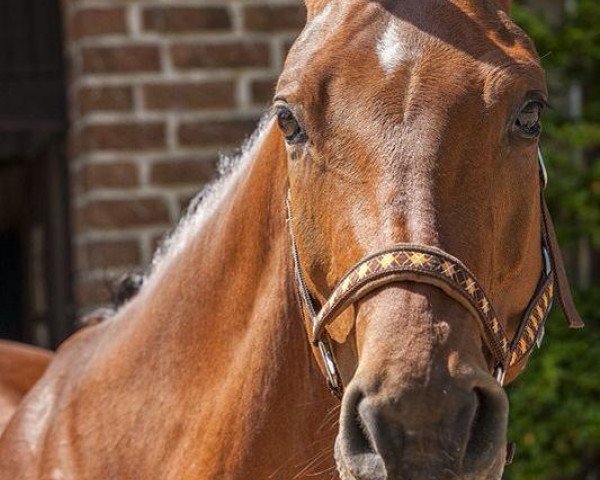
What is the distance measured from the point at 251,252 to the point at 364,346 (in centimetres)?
50

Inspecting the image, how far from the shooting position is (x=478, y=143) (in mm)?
1943

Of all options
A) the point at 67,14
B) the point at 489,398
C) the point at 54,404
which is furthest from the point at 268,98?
the point at 489,398

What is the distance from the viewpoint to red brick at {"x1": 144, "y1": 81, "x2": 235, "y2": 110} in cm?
411

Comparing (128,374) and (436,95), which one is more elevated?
(436,95)

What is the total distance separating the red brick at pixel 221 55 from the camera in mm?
4145

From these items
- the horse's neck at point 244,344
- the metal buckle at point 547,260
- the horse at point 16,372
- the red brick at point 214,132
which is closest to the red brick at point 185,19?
the red brick at point 214,132

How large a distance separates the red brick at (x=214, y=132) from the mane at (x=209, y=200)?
154 cm

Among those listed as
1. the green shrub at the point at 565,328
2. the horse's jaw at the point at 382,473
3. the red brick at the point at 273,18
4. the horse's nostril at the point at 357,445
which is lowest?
the green shrub at the point at 565,328

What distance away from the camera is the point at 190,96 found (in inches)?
164

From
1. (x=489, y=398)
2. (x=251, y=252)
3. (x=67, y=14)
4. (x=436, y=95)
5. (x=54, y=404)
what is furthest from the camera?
(x=67, y=14)

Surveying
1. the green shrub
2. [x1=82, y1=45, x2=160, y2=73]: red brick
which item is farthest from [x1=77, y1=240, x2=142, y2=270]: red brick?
the green shrub

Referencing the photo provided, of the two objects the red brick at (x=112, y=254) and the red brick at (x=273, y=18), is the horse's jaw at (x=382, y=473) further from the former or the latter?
the red brick at (x=273, y=18)

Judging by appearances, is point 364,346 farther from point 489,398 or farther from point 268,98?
point 268,98

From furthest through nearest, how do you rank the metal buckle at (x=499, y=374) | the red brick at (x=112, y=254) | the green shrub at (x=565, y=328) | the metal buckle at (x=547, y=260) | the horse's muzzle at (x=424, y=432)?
the green shrub at (x=565, y=328), the red brick at (x=112, y=254), the metal buckle at (x=547, y=260), the metal buckle at (x=499, y=374), the horse's muzzle at (x=424, y=432)
